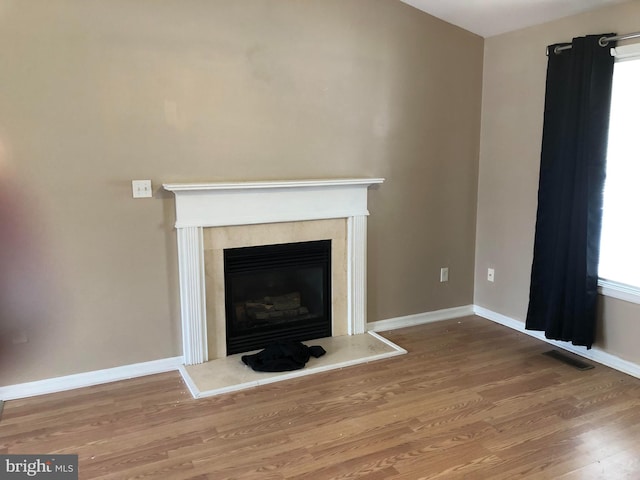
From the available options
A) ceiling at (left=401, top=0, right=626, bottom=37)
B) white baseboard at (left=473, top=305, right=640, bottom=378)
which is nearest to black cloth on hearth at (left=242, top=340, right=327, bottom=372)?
white baseboard at (left=473, top=305, right=640, bottom=378)

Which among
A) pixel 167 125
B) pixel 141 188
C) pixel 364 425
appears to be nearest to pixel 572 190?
pixel 364 425

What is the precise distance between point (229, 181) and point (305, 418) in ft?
5.05

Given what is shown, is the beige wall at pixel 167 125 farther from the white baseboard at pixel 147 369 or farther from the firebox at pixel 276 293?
the firebox at pixel 276 293

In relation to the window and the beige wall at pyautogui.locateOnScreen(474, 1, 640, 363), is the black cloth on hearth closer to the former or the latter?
the beige wall at pyautogui.locateOnScreen(474, 1, 640, 363)

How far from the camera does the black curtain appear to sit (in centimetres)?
314

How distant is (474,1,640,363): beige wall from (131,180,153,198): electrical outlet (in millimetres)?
2643

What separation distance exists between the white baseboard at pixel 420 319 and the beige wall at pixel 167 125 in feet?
0.33

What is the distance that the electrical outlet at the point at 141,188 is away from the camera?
3.03 m

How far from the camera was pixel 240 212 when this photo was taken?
331 centimetres

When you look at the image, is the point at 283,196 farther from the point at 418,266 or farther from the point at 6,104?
the point at 6,104

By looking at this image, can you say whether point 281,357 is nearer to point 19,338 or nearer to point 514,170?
point 19,338

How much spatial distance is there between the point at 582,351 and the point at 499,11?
2.42 metres

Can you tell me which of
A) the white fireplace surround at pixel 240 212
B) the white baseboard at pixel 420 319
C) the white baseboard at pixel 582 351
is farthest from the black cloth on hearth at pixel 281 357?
the white baseboard at pixel 582 351

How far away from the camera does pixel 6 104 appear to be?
2.70m
